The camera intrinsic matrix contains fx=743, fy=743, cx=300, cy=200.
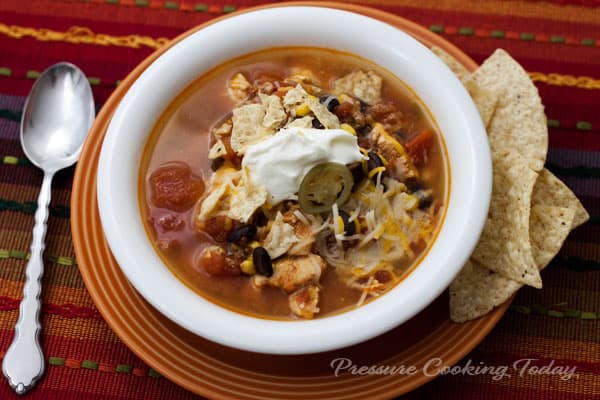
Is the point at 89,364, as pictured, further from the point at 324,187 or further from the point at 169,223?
the point at 324,187

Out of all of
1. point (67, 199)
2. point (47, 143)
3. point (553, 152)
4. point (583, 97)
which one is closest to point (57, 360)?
point (67, 199)

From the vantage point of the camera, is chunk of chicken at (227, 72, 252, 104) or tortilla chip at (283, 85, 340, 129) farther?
chunk of chicken at (227, 72, 252, 104)

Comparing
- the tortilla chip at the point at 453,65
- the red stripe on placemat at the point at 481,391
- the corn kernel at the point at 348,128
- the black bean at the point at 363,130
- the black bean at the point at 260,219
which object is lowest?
the red stripe on placemat at the point at 481,391

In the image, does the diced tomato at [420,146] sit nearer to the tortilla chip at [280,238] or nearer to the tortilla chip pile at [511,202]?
the tortilla chip pile at [511,202]

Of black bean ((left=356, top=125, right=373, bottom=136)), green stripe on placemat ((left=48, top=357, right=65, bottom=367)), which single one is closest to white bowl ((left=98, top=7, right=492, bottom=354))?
black bean ((left=356, top=125, right=373, bottom=136))

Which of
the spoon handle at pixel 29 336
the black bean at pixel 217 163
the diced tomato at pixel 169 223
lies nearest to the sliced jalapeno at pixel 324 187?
the black bean at pixel 217 163

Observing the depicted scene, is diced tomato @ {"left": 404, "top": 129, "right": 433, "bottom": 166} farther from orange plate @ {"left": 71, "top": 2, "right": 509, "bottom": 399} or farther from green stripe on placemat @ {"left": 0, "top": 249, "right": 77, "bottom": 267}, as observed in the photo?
green stripe on placemat @ {"left": 0, "top": 249, "right": 77, "bottom": 267}
